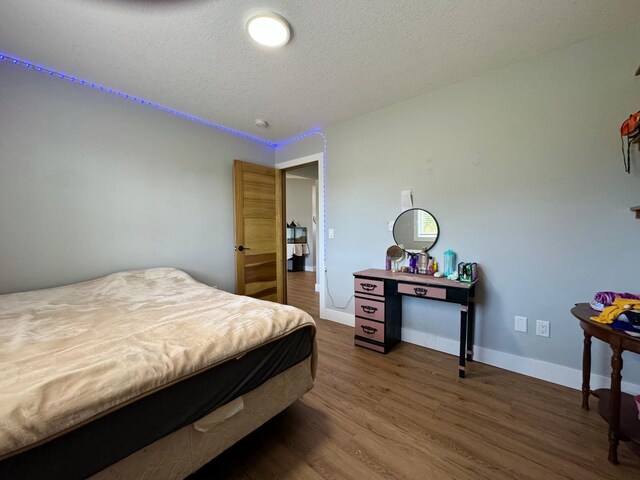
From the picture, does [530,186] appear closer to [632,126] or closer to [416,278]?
[632,126]

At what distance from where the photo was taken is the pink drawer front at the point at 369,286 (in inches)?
92.0

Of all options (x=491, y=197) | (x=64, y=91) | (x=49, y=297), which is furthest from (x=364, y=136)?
(x=49, y=297)

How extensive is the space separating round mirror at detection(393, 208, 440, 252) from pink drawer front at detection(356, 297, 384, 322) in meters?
0.69

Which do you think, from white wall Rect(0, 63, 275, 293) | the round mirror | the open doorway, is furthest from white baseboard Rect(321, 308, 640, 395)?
the open doorway

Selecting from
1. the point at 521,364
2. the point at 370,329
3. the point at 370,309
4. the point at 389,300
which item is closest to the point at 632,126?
the point at 521,364

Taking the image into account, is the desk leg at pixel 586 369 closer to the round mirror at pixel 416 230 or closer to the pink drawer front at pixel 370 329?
the round mirror at pixel 416 230

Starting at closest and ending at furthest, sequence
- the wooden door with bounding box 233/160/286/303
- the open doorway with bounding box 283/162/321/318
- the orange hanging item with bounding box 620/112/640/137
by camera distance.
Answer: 1. the orange hanging item with bounding box 620/112/640/137
2. the wooden door with bounding box 233/160/286/303
3. the open doorway with bounding box 283/162/321/318

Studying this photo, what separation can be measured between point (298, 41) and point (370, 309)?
2277 millimetres

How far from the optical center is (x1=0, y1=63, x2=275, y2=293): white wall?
1.92 metres

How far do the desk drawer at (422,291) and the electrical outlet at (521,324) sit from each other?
0.63 metres

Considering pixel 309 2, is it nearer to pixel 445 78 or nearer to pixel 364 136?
pixel 445 78

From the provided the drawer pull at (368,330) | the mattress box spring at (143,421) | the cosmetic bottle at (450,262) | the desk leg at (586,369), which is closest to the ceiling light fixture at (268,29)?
the mattress box spring at (143,421)

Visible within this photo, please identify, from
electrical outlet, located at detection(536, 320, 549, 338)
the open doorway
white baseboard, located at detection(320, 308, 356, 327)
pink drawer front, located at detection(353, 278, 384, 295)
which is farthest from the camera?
the open doorway

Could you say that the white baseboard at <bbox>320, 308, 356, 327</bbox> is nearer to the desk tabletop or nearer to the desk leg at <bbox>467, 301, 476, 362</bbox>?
the desk tabletop
